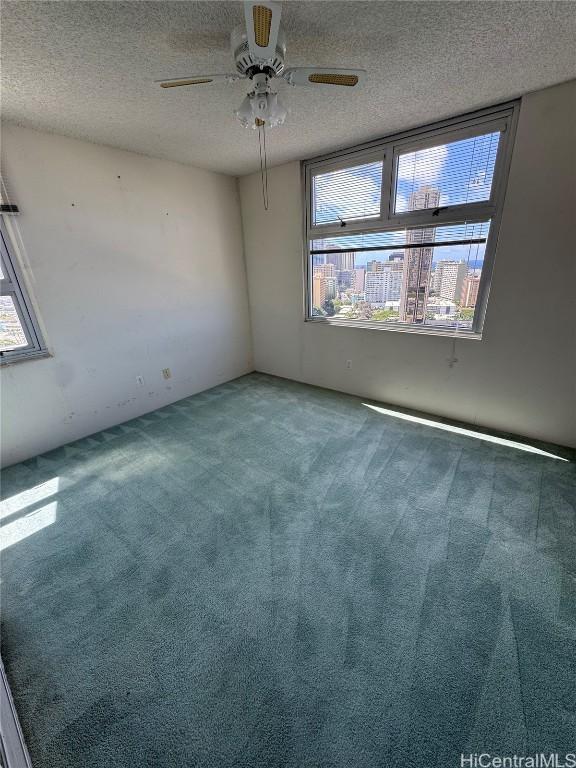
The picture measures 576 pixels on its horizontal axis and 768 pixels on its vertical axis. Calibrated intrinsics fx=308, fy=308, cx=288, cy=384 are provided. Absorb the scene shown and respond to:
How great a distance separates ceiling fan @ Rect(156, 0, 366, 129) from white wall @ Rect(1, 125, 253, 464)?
1.78 metres

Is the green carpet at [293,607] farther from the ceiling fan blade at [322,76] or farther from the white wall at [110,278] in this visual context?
the ceiling fan blade at [322,76]

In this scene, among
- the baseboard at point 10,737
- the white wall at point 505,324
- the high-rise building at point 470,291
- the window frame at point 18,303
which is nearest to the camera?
the baseboard at point 10,737

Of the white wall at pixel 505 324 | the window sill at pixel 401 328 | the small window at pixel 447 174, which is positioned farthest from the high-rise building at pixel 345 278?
the small window at pixel 447 174

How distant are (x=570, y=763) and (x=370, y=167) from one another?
12.8ft

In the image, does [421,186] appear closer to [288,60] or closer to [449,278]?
[449,278]

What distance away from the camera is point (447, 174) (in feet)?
8.65

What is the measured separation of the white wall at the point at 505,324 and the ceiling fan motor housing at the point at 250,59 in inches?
76.3

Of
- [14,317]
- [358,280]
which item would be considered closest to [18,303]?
[14,317]

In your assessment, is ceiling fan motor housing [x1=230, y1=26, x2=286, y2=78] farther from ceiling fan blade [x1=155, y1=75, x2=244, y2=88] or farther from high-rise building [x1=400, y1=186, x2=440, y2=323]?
high-rise building [x1=400, y1=186, x2=440, y2=323]

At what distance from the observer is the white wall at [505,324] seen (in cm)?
224

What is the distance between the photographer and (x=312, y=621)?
1.41 meters

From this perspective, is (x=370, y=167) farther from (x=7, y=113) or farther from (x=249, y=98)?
(x=7, y=113)

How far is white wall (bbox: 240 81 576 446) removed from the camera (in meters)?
2.24

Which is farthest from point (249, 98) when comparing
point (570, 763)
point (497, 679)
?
point (570, 763)
